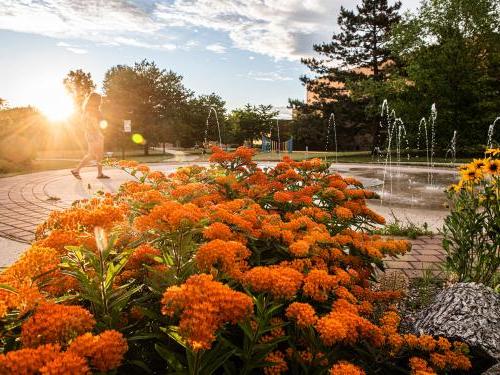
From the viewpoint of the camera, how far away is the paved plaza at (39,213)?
4242 mm

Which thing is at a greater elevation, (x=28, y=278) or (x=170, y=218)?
(x=170, y=218)

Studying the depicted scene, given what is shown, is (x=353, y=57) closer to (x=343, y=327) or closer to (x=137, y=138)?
(x=137, y=138)

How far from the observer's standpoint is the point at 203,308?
1.17 metres

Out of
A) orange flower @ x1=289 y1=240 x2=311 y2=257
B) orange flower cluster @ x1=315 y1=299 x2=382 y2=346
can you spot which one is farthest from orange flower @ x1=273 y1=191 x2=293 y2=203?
orange flower cluster @ x1=315 y1=299 x2=382 y2=346

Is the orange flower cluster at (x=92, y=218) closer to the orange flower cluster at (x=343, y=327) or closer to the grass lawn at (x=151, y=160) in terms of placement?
the orange flower cluster at (x=343, y=327)

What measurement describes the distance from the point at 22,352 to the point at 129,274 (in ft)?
2.70

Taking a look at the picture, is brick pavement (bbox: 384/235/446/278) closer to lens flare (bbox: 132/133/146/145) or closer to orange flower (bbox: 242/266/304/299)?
orange flower (bbox: 242/266/304/299)

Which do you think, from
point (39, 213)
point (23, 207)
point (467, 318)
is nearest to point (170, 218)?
point (467, 318)

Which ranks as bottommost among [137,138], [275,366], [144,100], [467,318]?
[467,318]

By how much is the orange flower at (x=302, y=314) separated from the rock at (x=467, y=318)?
129cm

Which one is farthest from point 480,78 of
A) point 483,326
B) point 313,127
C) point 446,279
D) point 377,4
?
point 483,326

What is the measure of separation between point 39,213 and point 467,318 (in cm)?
665

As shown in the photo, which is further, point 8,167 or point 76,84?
point 76,84

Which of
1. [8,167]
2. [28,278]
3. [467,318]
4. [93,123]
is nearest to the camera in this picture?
[28,278]
